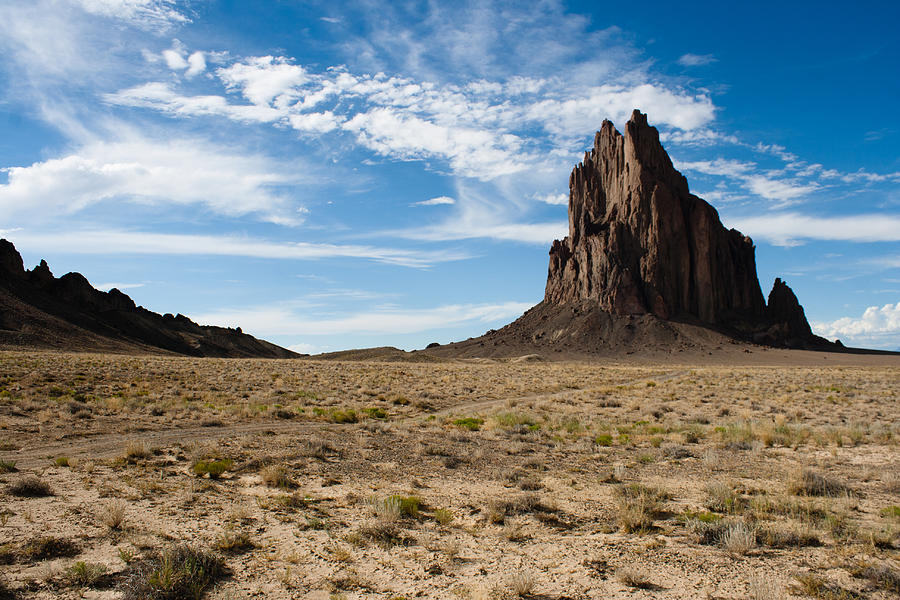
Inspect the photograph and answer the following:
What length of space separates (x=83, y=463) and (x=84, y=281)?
110105 millimetres

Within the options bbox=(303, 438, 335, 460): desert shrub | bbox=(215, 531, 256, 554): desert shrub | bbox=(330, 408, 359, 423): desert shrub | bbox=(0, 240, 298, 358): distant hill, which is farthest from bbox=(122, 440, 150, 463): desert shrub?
bbox=(0, 240, 298, 358): distant hill

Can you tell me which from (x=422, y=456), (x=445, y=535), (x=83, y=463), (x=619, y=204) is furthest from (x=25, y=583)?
(x=619, y=204)

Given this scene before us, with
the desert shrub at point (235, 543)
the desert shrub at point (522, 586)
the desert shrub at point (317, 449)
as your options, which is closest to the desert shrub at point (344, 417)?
the desert shrub at point (317, 449)

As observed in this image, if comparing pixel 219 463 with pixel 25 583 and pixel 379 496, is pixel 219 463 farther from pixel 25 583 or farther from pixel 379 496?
pixel 25 583

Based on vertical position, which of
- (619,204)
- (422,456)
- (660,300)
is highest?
(619,204)

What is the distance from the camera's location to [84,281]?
10231 cm

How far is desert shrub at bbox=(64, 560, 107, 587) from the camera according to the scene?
6154 mm

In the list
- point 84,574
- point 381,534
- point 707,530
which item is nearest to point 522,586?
point 381,534

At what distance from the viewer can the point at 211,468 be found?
11438mm

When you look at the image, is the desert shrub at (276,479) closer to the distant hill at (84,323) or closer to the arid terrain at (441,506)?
the arid terrain at (441,506)

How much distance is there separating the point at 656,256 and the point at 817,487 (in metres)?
117

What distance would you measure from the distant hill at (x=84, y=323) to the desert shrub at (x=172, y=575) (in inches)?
2872

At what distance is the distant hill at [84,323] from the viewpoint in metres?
75.4

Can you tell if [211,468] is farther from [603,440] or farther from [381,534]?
[603,440]
